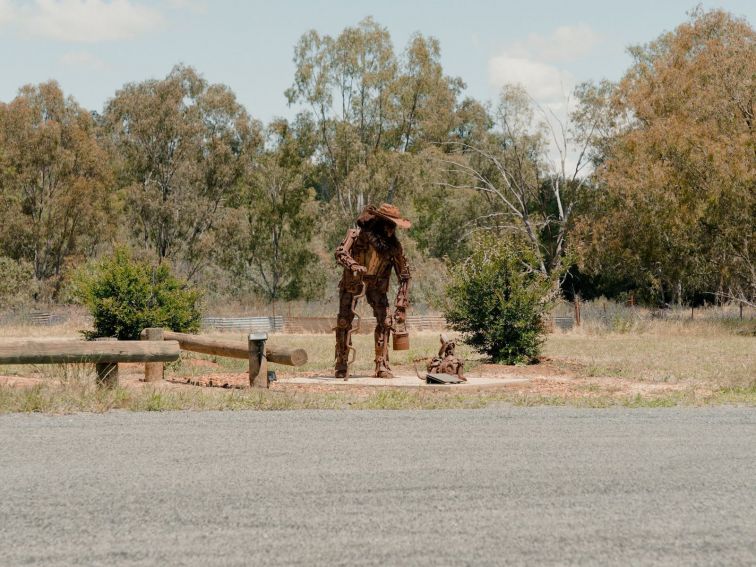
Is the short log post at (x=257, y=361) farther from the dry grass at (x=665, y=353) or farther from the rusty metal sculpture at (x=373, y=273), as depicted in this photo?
the dry grass at (x=665, y=353)

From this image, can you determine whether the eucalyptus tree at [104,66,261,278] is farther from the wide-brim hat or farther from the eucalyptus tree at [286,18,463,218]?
the wide-brim hat

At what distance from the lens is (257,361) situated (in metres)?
13.6

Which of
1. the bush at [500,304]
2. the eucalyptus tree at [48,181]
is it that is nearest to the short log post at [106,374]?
the bush at [500,304]

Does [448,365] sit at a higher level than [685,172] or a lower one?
lower

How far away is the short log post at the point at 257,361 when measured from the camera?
13453 mm

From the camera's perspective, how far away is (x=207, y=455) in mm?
7684

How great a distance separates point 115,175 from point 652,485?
5927 centimetres

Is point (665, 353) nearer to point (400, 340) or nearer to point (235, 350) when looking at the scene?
point (400, 340)

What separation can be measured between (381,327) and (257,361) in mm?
3180

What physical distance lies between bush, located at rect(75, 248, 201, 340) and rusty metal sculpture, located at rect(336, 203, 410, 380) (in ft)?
23.1

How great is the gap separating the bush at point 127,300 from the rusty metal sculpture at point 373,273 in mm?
7040

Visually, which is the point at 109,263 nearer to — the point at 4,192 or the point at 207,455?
the point at 207,455

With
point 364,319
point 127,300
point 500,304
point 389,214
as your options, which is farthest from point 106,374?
point 364,319

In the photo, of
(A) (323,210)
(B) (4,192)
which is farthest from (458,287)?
(B) (4,192)
